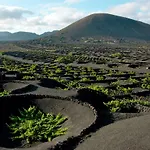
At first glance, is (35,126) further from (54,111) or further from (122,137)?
(122,137)

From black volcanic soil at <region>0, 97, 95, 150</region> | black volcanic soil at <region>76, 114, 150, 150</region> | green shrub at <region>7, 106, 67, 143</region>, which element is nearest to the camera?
black volcanic soil at <region>76, 114, 150, 150</region>

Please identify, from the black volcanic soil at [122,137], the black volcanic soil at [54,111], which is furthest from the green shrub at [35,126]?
the black volcanic soil at [122,137]

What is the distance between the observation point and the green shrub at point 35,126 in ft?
79.4

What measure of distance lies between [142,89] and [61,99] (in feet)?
59.3

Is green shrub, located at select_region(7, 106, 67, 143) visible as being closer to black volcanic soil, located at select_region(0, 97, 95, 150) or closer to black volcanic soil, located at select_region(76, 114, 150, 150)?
black volcanic soil, located at select_region(0, 97, 95, 150)

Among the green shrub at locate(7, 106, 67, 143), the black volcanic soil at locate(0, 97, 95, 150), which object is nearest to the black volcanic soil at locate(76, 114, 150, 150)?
the black volcanic soil at locate(0, 97, 95, 150)

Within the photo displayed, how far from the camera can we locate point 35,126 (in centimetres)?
2548

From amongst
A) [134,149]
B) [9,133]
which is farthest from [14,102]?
[134,149]

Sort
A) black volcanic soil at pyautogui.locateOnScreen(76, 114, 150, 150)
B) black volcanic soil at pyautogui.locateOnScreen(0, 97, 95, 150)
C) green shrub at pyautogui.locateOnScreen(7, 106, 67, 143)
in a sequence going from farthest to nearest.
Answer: green shrub at pyautogui.locateOnScreen(7, 106, 67, 143) < black volcanic soil at pyautogui.locateOnScreen(0, 97, 95, 150) < black volcanic soil at pyautogui.locateOnScreen(76, 114, 150, 150)

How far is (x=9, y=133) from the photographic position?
26016 mm

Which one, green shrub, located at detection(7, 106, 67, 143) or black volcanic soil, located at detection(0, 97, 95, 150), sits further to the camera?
green shrub, located at detection(7, 106, 67, 143)

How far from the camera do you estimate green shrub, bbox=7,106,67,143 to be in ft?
79.4

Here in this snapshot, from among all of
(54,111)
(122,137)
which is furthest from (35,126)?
(122,137)

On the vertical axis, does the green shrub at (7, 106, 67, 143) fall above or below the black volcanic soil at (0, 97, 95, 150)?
below
